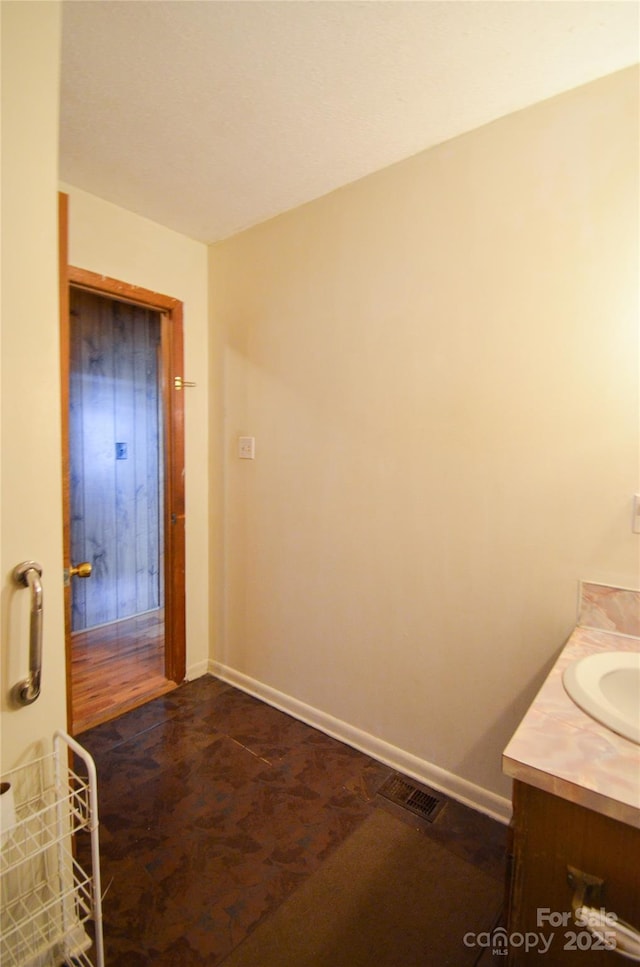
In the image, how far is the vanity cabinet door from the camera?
0.71m

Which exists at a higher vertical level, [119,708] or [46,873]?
[46,873]

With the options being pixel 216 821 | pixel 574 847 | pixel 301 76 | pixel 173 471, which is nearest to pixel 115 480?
pixel 173 471

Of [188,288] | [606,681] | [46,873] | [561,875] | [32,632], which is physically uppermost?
[188,288]

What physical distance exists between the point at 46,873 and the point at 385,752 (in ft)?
4.12

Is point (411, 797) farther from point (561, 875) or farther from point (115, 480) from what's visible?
point (115, 480)

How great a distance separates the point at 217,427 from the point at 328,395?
2.69 feet

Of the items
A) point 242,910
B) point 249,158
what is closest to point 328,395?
point 249,158

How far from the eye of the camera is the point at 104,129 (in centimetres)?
161

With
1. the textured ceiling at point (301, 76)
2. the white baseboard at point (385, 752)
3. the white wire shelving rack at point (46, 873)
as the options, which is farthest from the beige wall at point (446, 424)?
the white wire shelving rack at point (46, 873)

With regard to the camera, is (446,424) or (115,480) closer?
(446,424)

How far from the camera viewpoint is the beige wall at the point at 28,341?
938 millimetres

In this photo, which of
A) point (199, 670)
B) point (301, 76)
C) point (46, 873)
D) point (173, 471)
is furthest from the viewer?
point (199, 670)

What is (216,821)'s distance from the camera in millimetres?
1601

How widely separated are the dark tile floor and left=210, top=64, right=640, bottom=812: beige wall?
18 cm
